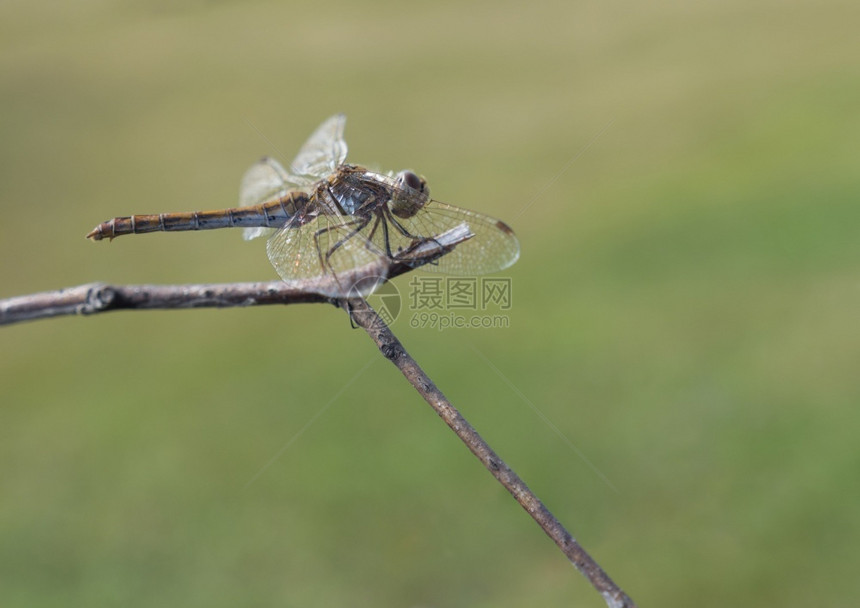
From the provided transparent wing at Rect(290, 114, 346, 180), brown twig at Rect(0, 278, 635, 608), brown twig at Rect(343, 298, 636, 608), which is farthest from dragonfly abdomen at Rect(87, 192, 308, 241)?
brown twig at Rect(343, 298, 636, 608)

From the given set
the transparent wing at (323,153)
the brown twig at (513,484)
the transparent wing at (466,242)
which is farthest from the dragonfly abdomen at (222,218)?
the brown twig at (513,484)

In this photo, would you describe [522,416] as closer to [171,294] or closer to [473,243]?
[473,243]

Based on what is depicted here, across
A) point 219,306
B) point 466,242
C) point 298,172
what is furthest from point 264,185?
point 219,306

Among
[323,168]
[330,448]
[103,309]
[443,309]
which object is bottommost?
[330,448]

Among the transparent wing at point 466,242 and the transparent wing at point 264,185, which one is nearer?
the transparent wing at point 466,242

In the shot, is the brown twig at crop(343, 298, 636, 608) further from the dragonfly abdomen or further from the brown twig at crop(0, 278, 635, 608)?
the dragonfly abdomen

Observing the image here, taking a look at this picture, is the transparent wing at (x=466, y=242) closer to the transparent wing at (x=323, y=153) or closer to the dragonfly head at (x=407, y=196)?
the dragonfly head at (x=407, y=196)

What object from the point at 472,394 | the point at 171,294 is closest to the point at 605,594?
the point at 171,294
